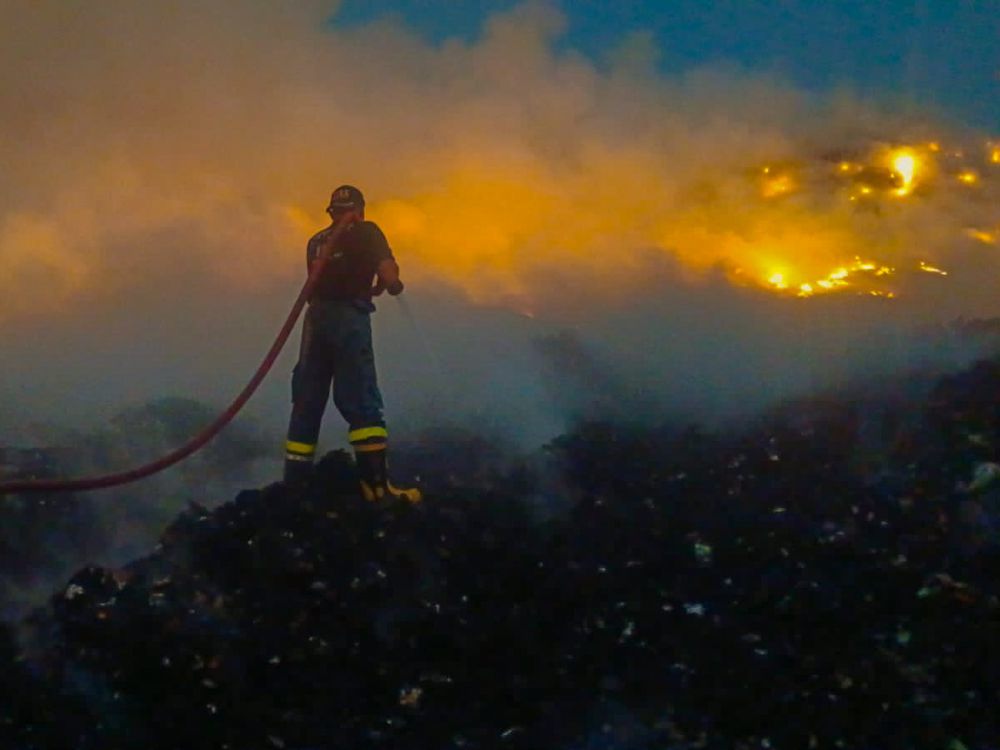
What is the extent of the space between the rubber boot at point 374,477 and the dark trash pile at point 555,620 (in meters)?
0.13

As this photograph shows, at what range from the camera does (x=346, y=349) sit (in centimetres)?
579

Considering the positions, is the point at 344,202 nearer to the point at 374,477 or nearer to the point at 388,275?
the point at 388,275

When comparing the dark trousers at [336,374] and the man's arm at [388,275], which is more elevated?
the man's arm at [388,275]

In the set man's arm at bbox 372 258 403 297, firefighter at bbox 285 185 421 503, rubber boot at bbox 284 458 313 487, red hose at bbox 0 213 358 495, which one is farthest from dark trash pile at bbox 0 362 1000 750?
man's arm at bbox 372 258 403 297

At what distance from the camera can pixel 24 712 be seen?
409 centimetres

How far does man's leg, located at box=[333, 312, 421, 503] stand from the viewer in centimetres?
563

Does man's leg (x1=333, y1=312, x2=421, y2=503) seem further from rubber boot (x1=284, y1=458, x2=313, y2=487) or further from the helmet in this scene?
the helmet

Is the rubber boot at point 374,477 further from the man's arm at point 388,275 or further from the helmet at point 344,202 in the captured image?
the helmet at point 344,202

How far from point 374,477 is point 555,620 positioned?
1516mm

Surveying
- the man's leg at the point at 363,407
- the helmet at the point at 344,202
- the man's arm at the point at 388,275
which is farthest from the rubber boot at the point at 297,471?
the helmet at the point at 344,202

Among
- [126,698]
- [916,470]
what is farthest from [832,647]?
[126,698]

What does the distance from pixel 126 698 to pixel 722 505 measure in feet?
11.6

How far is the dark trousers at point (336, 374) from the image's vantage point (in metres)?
5.73

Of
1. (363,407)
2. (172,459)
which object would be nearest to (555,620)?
(363,407)
